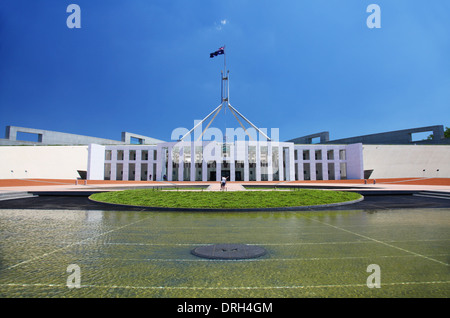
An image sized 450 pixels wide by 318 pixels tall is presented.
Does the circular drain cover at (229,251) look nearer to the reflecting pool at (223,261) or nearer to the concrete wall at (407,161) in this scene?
the reflecting pool at (223,261)

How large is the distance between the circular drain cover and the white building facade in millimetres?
45602

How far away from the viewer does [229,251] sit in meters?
5.36

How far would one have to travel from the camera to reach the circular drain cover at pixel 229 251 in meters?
5.00

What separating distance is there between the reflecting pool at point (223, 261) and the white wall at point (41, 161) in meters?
53.5

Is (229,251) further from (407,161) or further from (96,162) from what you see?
(407,161)

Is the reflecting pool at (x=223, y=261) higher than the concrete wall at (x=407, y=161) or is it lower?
lower

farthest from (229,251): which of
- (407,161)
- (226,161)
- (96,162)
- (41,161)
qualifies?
(407,161)

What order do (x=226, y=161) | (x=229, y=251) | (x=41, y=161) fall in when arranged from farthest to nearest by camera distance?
(x=226, y=161)
(x=41, y=161)
(x=229, y=251)

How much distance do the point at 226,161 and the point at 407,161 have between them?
123 ft

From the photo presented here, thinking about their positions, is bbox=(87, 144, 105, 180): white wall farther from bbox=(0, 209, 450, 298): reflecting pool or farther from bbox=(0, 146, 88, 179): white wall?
bbox=(0, 209, 450, 298): reflecting pool

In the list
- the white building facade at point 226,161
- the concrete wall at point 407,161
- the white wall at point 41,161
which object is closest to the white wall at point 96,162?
the white building facade at point 226,161

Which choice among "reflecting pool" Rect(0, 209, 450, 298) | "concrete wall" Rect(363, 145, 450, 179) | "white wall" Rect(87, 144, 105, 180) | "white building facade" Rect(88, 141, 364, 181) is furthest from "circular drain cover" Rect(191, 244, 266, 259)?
"concrete wall" Rect(363, 145, 450, 179)
